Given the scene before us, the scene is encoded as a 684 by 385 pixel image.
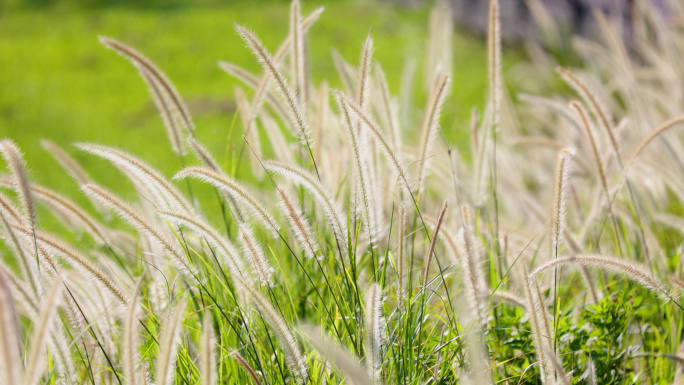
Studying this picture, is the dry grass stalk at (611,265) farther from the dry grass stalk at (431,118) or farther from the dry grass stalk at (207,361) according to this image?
the dry grass stalk at (207,361)

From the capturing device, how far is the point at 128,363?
0.76 m

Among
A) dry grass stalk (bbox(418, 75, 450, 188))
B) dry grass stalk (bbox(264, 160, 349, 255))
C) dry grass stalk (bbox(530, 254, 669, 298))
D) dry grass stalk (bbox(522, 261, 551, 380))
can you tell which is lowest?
dry grass stalk (bbox(522, 261, 551, 380))

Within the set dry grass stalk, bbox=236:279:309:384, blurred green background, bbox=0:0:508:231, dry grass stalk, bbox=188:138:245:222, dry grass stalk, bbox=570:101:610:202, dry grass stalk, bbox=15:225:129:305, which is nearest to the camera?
dry grass stalk, bbox=236:279:309:384

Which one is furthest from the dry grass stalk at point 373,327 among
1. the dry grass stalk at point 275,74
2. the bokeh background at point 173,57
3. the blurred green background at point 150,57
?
the blurred green background at point 150,57

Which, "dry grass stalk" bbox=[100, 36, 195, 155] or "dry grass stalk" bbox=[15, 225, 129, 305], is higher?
"dry grass stalk" bbox=[100, 36, 195, 155]

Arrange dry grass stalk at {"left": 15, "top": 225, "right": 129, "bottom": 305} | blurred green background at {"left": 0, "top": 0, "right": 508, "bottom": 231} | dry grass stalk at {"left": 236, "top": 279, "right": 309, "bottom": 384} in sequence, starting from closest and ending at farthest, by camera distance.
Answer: dry grass stalk at {"left": 236, "top": 279, "right": 309, "bottom": 384} < dry grass stalk at {"left": 15, "top": 225, "right": 129, "bottom": 305} < blurred green background at {"left": 0, "top": 0, "right": 508, "bottom": 231}

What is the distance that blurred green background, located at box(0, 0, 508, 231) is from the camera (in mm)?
4254

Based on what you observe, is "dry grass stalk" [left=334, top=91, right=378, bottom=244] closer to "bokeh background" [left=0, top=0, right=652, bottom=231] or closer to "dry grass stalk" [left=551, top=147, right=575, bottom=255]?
"dry grass stalk" [left=551, top=147, right=575, bottom=255]

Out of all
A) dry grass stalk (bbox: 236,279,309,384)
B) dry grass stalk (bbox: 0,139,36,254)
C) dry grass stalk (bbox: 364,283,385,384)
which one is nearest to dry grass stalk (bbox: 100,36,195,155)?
dry grass stalk (bbox: 0,139,36,254)

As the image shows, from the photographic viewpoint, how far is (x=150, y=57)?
17.5ft

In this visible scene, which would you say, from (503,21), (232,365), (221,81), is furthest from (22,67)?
(232,365)

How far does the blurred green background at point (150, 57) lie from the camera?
425cm

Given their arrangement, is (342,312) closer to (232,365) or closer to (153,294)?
(232,365)

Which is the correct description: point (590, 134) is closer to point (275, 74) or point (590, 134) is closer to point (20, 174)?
point (275, 74)
